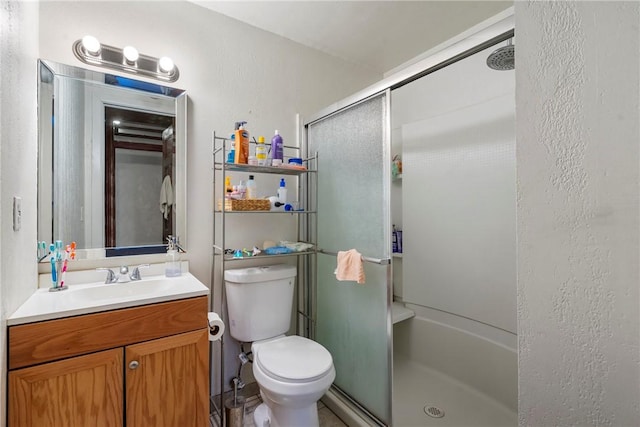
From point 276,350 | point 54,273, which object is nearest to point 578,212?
point 276,350

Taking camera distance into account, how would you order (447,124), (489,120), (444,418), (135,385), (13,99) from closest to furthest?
1. (13,99)
2. (135,385)
3. (444,418)
4. (489,120)
5. (447,124)

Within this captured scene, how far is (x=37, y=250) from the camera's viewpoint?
4.44ft

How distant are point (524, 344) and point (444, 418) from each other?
4.91 ft

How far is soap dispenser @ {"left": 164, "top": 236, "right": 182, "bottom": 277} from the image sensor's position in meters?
1.60

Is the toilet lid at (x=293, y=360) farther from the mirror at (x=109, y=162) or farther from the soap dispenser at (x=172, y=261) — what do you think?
the mirror at (x=109, y=162)

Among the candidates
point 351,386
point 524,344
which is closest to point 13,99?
point 524,344

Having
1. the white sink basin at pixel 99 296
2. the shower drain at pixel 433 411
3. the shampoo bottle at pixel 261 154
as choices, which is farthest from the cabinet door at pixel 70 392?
the shower drain at pixel 433 411

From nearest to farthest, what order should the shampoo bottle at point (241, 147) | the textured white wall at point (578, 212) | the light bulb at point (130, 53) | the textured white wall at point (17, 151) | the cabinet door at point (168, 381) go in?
the textured white wall at point (578, 212), the textured white wall at point (17, 151), the cabinet door at point (168, 381), the light bulb at point (130, 53), the shampoo bottle at point (241, 147)

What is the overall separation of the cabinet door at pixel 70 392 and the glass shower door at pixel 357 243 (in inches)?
45.3

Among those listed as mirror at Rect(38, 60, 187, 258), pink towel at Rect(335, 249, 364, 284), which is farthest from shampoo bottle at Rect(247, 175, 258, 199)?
pink towel at Rect(335, 249, 364, 284)

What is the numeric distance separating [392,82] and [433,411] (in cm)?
190

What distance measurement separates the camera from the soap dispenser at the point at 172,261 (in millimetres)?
1598

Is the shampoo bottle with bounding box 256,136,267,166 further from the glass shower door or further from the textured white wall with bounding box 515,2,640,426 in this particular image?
the textured white wall with bounding box 515,2,640,426

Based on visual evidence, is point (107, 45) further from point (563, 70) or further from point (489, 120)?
point (489, 120)
